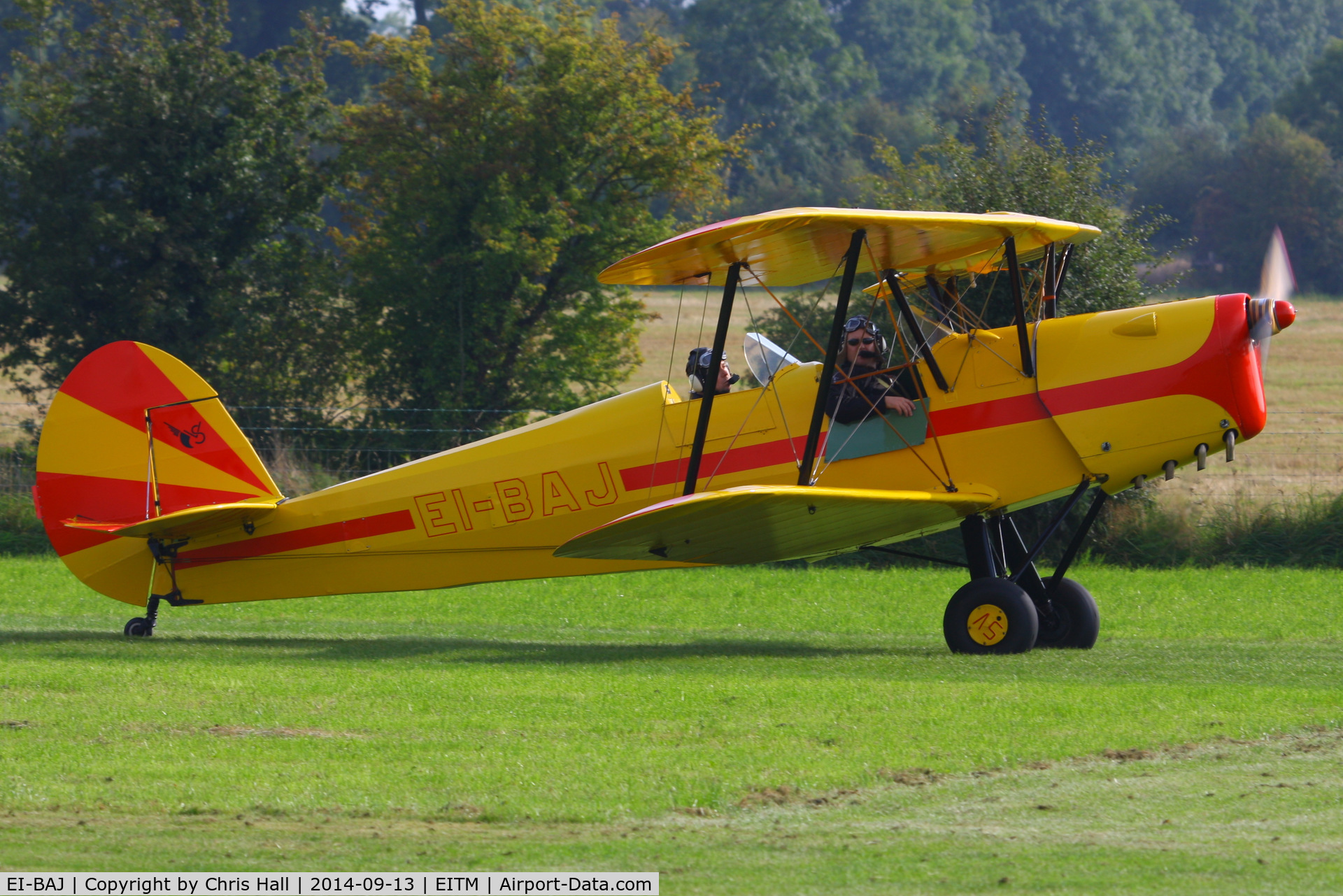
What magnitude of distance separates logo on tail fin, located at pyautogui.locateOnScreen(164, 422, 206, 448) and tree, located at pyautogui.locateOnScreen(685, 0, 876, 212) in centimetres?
5529

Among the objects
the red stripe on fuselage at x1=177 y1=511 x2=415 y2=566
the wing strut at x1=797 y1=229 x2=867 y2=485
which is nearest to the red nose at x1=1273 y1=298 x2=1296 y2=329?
the wing strut at x1=797 y1=229 x2=867 y2=485

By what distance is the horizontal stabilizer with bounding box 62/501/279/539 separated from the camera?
10.4m

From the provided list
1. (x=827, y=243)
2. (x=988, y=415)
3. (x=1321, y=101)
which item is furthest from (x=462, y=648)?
(x=1321, y=101)

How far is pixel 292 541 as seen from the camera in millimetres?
11031

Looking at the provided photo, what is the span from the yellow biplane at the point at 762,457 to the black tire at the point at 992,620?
0.05ft

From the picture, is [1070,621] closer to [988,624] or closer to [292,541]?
[988,624]

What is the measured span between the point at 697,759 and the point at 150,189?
17.6 m

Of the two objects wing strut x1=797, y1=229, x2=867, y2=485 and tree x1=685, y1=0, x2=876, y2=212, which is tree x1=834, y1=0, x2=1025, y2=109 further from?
wing strut x1=797, y1=229, x2=867, y2=485

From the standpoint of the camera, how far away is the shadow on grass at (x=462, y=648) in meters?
10.1

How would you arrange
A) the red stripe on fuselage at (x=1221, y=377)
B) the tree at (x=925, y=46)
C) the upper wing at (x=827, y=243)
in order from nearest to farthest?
the upper wing at (x=827, y=243), the red stripe on fuselage at (x=1221, y=377), the tree at (x=925, y=46)

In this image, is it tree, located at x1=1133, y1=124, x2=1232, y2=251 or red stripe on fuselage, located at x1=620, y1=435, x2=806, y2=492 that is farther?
tree, located at x1=1133, y1=124, x2=1232, y2=251

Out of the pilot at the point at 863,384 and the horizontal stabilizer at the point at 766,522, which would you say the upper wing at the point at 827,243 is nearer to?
the pilot at the point at 863,384
